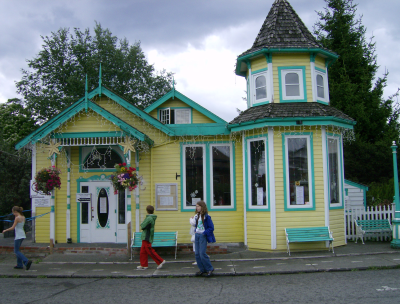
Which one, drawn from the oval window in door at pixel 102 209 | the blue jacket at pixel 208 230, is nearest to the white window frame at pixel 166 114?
the oval window in door at pixel 102 209

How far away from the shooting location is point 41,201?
12.5 meters

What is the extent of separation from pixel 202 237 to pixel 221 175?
4.22m

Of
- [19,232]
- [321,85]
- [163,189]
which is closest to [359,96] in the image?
[321,85]

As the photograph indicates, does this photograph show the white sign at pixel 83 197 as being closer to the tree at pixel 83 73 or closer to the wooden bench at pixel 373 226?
the wooden bench at pixel 373 226

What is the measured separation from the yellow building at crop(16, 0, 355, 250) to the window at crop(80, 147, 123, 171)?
1.3 inches

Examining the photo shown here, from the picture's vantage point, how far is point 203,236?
8.64 meters

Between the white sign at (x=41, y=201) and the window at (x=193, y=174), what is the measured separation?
14.4 feet

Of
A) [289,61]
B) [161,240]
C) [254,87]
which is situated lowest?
[161,240]

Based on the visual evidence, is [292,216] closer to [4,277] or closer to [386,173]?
[4,277]

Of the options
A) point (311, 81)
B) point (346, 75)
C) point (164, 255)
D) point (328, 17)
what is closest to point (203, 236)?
point (164, 255)

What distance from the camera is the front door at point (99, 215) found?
12609mm

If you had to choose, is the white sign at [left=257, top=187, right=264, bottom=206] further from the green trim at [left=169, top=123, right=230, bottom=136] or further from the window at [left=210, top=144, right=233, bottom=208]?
the green trim at [left=169, top=123, right=230, bottom=136]

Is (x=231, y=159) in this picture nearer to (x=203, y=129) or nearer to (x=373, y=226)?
(x=203, y=129)

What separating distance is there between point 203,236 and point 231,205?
155 inches
